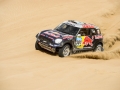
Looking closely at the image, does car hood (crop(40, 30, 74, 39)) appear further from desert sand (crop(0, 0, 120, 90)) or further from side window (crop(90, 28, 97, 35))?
side window (crop(90, 28, 97, 35))

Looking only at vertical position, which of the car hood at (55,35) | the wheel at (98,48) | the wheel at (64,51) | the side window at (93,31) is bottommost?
the wheel at (98,48)

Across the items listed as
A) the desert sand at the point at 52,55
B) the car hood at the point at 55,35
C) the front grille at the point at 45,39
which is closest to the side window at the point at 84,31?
the car hood at the point at 55,35

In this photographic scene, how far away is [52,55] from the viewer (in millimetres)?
13469

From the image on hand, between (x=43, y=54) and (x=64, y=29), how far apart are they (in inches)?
74.0

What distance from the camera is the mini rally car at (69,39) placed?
13102 millimetres

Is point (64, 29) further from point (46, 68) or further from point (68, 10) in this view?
point (68, 10)

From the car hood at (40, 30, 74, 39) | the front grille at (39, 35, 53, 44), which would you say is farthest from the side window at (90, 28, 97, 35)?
the front grille at (39, 35, 53, 44)

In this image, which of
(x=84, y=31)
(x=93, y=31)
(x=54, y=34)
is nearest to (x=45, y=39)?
(x=54, y=34)

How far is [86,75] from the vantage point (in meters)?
9.80

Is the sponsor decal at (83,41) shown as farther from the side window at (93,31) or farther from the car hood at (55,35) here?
the car hood at (55,35)

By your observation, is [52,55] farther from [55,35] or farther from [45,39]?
[55,35]

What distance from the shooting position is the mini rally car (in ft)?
43.0

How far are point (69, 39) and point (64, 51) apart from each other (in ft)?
2.06

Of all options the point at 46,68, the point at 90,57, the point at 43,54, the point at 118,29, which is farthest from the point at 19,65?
the point at 118,29
